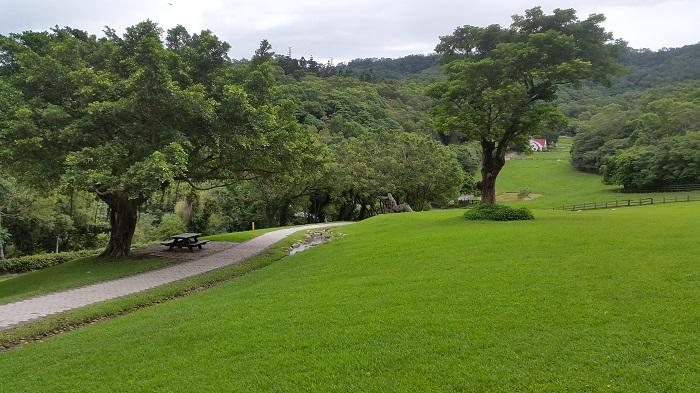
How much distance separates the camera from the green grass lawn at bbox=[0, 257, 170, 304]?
15.2 meters

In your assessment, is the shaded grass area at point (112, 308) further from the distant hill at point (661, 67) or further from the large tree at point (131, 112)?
the distant hill at point (661, 67)

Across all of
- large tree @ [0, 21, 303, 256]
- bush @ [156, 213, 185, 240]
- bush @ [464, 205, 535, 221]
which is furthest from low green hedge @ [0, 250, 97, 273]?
bush @ [464, 205, 535, 221]

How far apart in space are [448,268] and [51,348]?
824 centimetres

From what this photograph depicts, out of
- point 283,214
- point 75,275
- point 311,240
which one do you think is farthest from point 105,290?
point 283,214

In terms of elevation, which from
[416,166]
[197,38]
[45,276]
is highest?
[197,38]

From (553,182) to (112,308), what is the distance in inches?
3060

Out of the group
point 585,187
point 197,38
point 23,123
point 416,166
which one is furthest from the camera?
point 585,187

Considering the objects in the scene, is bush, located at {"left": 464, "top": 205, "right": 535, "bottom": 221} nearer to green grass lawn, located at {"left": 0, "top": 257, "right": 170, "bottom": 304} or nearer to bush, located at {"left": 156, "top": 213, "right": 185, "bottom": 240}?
green grass lawn, located at {"left": 0, "top": 257, "right": 170, "bottom": 304}

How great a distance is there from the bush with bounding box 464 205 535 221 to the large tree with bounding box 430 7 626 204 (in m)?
2.27

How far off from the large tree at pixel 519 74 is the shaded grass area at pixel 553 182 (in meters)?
33.4

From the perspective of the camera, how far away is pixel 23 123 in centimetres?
1528

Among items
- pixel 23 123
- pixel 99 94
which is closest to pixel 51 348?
pixel 23 123

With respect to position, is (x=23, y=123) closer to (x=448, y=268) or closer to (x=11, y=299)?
(x=11, y=299)

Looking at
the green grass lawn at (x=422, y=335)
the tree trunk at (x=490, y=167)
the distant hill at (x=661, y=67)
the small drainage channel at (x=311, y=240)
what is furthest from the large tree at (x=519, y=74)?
the distant hill at (x=661, y=67)
